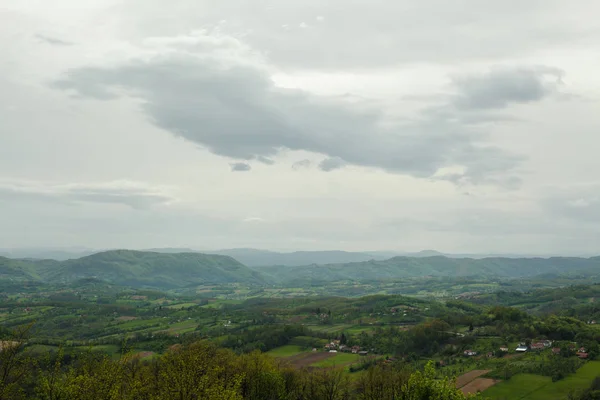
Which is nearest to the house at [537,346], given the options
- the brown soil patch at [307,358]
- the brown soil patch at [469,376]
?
the brown soil patch at [469,376]

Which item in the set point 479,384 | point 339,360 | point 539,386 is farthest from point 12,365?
point 339,360

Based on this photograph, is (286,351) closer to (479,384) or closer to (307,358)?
(307,358)

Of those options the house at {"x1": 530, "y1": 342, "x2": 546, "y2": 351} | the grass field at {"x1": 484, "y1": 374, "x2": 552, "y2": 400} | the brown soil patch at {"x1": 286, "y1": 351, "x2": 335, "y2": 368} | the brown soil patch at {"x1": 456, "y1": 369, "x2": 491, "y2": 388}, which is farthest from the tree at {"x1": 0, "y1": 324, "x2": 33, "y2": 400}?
the house at {"x1": 530, "y1": 342, "x2": 546, "y2": 351}

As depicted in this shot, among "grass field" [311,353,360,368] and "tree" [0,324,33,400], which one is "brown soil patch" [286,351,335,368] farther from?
"tree" [0,324,33,400]

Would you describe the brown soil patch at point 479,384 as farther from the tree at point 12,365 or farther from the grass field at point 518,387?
the tree at point 12,365

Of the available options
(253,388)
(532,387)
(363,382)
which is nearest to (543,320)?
(532,387)
